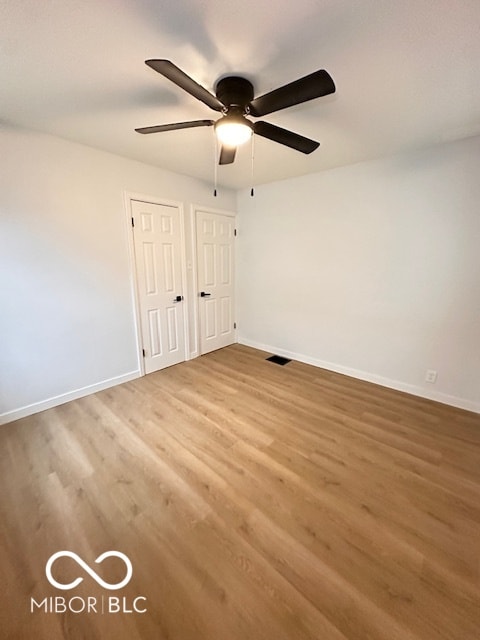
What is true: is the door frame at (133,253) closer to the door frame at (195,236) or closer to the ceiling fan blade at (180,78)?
the door frame at (195,236)

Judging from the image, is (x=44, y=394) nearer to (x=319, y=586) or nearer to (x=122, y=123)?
(x=122, y=123)

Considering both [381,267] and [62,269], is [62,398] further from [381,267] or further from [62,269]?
[381,267]

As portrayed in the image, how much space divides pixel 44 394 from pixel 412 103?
3.84 m

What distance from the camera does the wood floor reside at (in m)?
1.10

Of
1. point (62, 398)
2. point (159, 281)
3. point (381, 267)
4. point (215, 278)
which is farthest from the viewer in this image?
point (215, 278)

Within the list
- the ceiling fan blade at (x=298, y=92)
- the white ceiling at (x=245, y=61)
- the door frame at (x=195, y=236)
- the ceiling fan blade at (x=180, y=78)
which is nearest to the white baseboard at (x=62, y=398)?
the door frame at (x=195, y=236)

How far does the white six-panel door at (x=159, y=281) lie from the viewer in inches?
121

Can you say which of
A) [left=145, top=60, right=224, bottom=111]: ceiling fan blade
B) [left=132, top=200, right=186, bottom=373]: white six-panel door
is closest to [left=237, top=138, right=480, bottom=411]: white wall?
[left=132, top=200, right=186, bottom=373]: white six-panel door

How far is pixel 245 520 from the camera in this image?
1496 mm

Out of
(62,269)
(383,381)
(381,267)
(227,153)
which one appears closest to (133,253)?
(62,269)

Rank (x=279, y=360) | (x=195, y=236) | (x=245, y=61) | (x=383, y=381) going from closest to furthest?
(x=245, y=61)
(x=383, y=381)
(x=195, y=236)
(x=279, y=360)

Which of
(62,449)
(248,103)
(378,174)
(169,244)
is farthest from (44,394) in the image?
(378,174)

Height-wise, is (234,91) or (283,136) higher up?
(234,91)

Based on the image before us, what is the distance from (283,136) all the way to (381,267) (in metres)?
1.85
